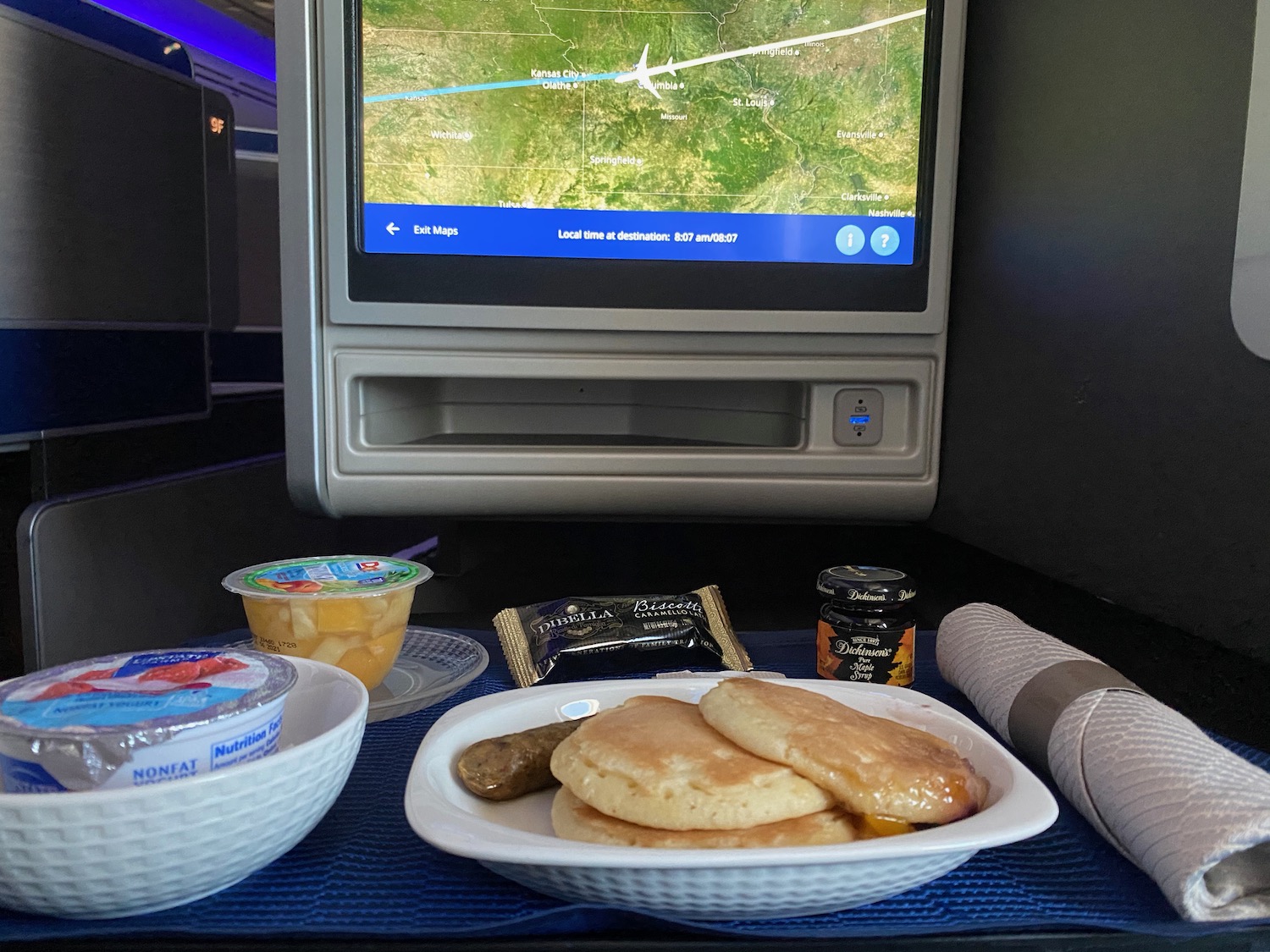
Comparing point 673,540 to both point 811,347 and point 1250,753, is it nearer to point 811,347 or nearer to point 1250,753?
point 811,347

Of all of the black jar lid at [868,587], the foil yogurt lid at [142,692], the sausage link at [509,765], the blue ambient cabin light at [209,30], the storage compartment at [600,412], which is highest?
the blue ambient cabin light at [209,30]

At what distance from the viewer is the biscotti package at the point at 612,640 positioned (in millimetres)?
812

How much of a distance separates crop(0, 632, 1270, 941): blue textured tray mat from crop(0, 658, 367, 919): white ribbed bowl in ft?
0.04

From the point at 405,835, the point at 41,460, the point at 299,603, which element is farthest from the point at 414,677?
the point at 41,460

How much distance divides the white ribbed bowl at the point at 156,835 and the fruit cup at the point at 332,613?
0.24 meters

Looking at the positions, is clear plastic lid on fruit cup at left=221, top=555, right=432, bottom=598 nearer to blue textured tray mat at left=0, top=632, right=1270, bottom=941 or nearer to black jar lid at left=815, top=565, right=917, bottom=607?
blue textured tray mat at left=0, top=632, right=1270, bottom=941

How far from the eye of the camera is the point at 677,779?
0.45 m

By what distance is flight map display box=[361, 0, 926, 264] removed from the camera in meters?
0.97

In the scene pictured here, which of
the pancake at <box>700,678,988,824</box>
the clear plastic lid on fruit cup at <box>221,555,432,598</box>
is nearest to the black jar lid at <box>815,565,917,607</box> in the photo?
the pancake at <box>700,678,988,824</box>

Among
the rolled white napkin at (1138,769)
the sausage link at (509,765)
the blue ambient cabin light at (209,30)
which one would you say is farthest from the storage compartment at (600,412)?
the blue ambient cabin light at (209,30)

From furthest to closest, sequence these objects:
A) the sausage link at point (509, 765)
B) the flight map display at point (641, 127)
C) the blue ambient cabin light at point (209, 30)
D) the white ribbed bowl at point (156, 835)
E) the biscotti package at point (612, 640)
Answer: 1. the blue ambient cabin light at point (209, 30)
2. the flight map display at point (641, 127)
3. the biscotti package at point (612, 640)
4. the sausage link at point (509, 765)
5. the white ribbed bowl at point (156, 835)

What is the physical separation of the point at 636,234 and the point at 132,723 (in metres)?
0.73

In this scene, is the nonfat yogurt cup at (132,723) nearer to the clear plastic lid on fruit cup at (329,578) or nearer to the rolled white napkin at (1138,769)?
the clear plastic lid on fruit cup at (329,578)

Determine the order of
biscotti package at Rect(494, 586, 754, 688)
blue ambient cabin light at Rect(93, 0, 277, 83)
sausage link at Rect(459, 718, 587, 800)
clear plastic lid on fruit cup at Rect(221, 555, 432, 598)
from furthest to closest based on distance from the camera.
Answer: blue ambient cabin light at Rect(93, 0, 277, 83)
biscotti package at Rect(494, 586, 754, 688)
clear plastic lid on fruit cup at Rect(221, 555, 432, 598)
sausage link at Rect(459, 718, 587, 800)
